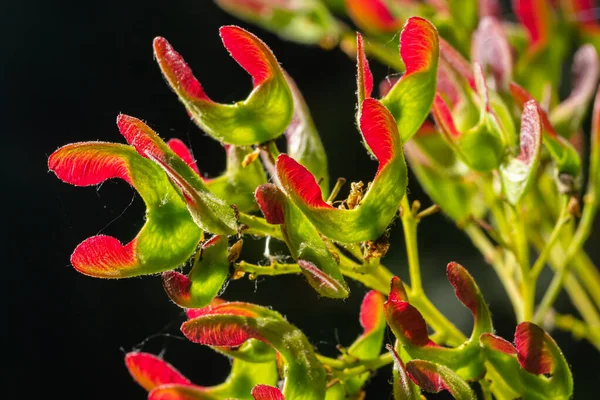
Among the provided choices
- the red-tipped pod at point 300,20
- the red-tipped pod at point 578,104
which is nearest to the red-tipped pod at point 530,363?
the red-tipped pod at point 578,104

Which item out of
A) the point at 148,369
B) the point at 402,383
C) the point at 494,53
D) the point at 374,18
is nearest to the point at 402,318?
the point at 402,383

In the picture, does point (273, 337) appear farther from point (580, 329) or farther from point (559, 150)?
point (580, 329)

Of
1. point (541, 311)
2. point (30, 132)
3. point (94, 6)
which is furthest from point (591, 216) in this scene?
point (94, 6)

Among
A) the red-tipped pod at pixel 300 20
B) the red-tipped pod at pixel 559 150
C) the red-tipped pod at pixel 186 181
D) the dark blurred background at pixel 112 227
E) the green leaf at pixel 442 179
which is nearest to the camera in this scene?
the red-tipped pod at pixel 186 181

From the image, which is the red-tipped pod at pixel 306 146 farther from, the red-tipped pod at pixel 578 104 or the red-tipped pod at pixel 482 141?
the red-tipped pod at pixel 578 104

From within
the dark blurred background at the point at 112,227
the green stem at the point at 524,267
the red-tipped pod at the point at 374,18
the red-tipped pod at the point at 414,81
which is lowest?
the dark blurred background at the point at 112,227

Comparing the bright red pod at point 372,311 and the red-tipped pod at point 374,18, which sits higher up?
the red-tipped pod at point 374,18
